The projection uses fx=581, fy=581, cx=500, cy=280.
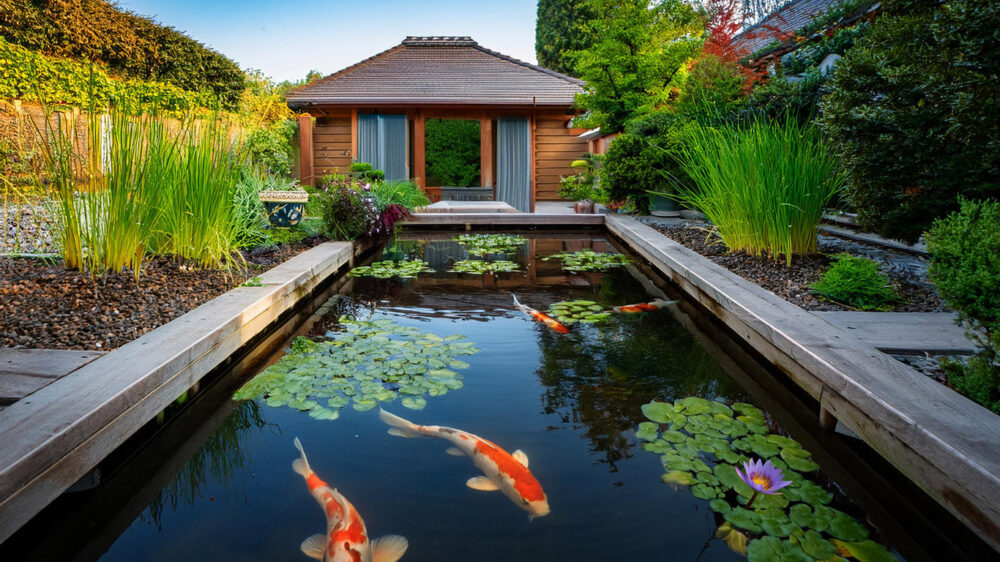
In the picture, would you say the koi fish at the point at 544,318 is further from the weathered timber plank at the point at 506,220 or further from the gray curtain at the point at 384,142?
the gray curtain at the point at 384,142

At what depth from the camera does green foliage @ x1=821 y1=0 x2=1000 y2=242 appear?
2.56 metres

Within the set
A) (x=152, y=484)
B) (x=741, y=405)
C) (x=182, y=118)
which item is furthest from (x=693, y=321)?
(x=182, y=118)

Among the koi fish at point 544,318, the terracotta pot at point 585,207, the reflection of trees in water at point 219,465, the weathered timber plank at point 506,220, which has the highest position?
the terracotta pot at point 585,207

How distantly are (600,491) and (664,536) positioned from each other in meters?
0.24

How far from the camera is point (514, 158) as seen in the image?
12289 mm

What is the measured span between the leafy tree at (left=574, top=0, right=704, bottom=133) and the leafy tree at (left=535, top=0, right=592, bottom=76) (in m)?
10.4

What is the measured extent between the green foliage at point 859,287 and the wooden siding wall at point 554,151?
1108 cm

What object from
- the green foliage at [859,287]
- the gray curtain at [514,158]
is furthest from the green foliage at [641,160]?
the green foliage at [859,287]

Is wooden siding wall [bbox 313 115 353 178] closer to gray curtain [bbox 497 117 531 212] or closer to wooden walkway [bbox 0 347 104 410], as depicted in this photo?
gray curtain [bbox 497 117 531 212]

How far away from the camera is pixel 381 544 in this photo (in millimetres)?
1450

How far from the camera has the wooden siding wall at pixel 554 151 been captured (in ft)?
45.2

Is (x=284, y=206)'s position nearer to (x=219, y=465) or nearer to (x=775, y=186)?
(x=219, y=465)

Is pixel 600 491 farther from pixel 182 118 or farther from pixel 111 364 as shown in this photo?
pixel 182 118

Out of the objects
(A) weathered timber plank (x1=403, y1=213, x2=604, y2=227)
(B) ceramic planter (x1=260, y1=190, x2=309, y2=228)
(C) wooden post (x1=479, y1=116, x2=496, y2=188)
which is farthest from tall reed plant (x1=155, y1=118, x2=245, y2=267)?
(C) wooden post (x1=479, y1=116, x2=496, y2=188)
